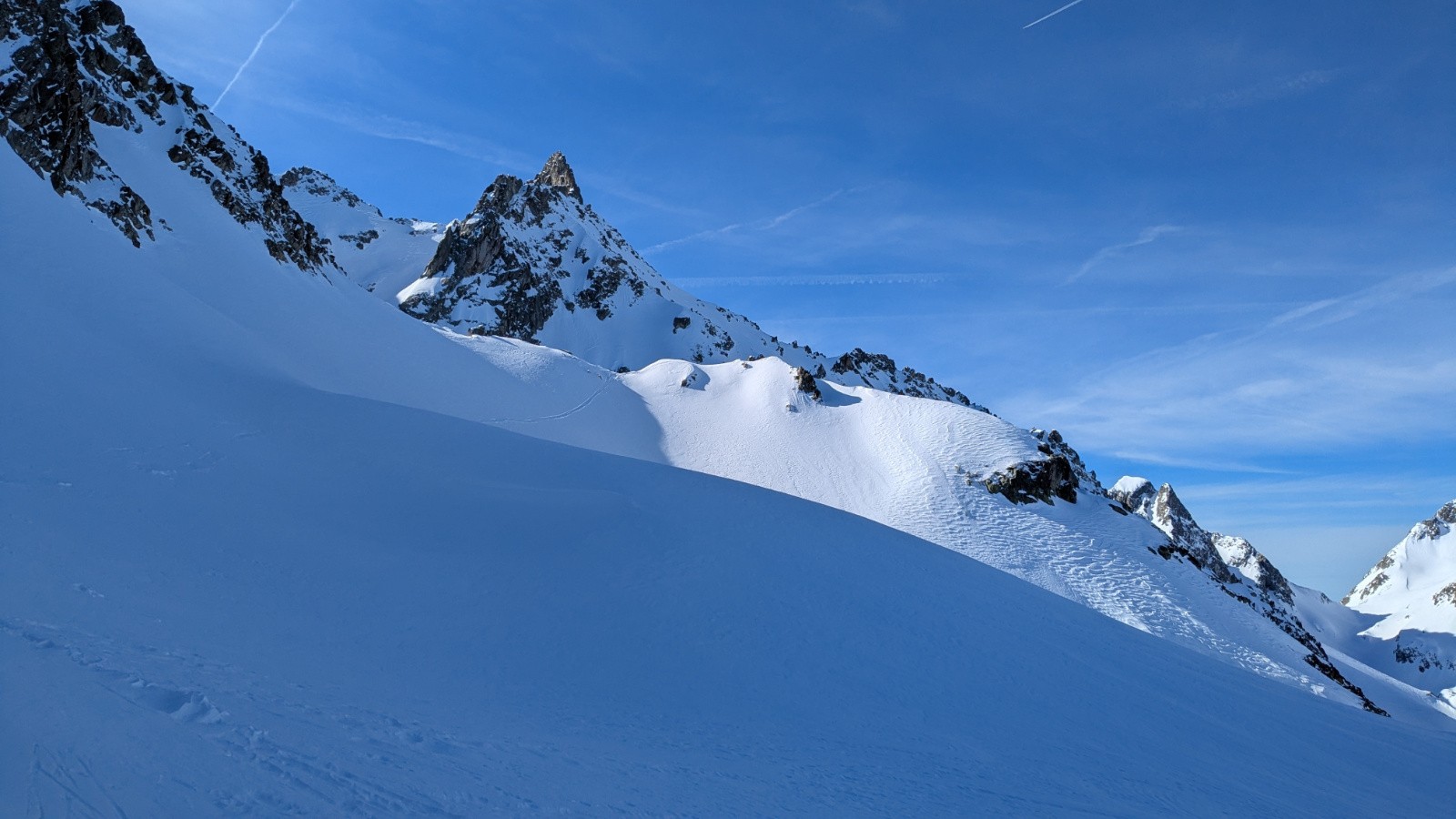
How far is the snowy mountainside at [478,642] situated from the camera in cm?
550

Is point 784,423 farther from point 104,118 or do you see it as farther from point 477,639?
point 104,118

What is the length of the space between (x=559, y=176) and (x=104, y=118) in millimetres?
104932

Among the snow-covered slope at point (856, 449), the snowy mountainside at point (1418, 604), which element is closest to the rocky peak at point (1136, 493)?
the snow-covered slope at point (856, 449)

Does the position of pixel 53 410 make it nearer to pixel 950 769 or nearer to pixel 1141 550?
pixel 950 769

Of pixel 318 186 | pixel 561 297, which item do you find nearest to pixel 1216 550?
pixel 561 297

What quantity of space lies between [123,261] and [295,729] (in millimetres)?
19549

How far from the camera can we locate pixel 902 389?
387 feet

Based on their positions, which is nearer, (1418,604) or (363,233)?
(363,233)

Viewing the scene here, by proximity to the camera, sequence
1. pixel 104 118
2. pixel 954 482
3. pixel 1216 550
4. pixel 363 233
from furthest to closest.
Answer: pixel 363 233 → pixel 1216 550 → pixel 954 482 → pixel 104 118

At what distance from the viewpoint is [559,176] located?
131750 millimetres

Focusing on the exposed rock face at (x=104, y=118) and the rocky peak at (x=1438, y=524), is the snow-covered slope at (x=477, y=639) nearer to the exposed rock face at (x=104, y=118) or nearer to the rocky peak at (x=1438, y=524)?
the exposed rock face at (x=104, y=118)

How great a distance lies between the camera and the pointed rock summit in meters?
129

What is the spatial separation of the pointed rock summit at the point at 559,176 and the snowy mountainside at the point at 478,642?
11605 cm

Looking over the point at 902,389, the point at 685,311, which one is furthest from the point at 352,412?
the point at 902,389
